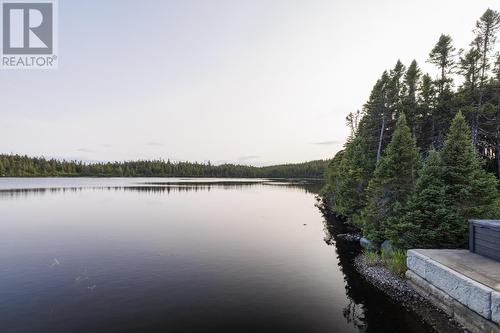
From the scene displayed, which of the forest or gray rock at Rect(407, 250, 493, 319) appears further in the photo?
the forest

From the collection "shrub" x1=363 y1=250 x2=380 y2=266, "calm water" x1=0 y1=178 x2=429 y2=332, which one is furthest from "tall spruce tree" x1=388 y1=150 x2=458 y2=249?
"calm water" x1=0 y1=178 x2=429 y2=332

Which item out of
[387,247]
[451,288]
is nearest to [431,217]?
[387,247]

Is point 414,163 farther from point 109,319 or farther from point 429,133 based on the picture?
point 109,319

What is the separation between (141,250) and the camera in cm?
2567

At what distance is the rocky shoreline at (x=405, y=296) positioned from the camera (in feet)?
41.3

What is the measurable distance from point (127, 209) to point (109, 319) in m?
40.0

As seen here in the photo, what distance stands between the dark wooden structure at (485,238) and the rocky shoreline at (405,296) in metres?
4.03

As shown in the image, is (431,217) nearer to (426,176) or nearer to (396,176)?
(426,176)

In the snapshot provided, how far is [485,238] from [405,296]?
16.7ft

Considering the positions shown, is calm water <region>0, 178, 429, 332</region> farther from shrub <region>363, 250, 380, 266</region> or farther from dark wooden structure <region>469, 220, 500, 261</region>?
dark wooden structure <region>469, 220, 500, 261</region>

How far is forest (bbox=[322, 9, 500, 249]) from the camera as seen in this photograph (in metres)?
17.5

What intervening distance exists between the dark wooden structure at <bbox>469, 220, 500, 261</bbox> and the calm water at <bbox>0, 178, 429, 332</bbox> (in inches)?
208

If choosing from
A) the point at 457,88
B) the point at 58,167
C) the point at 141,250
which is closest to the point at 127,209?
the point at 141,250

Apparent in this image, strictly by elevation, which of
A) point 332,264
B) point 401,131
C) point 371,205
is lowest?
point 332,264
